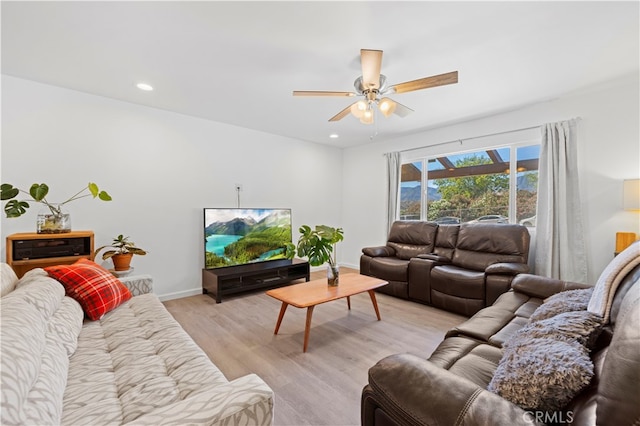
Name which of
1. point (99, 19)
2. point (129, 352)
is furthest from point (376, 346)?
point (99, 19)

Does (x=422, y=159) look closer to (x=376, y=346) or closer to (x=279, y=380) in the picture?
(x=376, y=346)

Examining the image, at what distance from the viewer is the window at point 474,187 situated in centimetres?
365

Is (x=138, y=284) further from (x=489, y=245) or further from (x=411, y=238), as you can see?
(x=489, y=245)

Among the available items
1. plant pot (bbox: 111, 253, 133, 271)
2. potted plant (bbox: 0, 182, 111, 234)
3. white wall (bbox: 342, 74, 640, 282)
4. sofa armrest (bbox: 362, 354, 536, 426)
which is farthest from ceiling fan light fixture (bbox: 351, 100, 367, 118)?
plant pot (bbox: 111, 253, 133, 271)

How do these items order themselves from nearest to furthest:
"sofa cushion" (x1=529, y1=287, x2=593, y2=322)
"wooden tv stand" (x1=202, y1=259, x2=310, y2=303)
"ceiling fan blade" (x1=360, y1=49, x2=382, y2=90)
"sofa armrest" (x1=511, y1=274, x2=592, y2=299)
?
1. "sofa cushion" (x1=529, y1=287, x2=593, y2=322)
2. "ceiling fan blade" (x1=360, y1=49, x2=382, y2=90)
3. "sofa armrest" (x1=511, y1=274, x2=592, y2=299)
4. "wooden tv stand" (x1=202, y1=259, x2=310, y2=303)

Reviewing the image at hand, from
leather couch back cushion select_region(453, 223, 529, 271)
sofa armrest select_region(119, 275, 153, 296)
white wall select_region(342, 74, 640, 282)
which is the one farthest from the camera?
leather couch back cushion select_region(453, 223, 529, 271)

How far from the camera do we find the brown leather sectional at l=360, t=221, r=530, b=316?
2.95 m


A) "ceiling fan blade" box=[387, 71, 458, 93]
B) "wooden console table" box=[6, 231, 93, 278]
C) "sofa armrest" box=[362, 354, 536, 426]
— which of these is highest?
"ceiling fan blade" box=[387, 71, 458, 93]

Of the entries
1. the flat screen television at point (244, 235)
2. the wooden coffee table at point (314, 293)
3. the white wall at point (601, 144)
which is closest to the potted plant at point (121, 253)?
the flat screen television at point (244, 235)

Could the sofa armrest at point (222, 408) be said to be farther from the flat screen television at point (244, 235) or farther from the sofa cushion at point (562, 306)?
the flat screen television at point (244, 235)

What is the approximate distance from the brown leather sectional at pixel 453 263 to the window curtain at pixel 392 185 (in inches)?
23.2

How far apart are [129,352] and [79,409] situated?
433 mm

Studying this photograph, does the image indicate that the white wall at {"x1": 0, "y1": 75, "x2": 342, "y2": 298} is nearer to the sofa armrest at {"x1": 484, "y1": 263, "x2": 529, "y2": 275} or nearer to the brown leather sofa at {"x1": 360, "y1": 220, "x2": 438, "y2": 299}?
the brown leather sofa at {"x1": 360, "y1": 220, "x2": 438, "y2": 299}

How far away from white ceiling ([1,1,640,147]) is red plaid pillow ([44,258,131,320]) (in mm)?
1716
